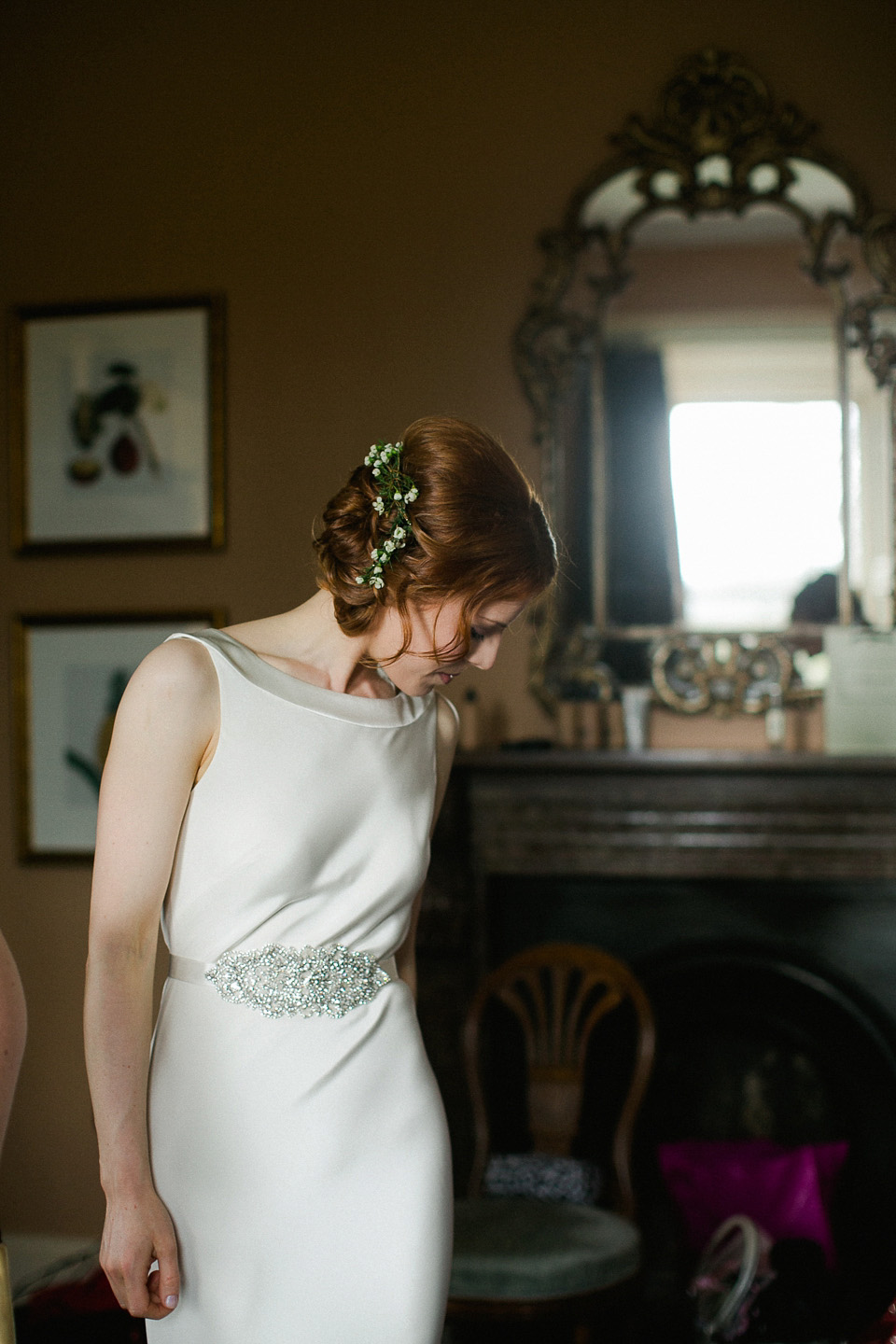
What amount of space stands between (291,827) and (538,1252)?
4.47 feet

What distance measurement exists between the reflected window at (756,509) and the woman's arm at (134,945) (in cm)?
220

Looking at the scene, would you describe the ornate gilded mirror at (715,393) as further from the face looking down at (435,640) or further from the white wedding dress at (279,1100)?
the white wedding dress at (279,1100)

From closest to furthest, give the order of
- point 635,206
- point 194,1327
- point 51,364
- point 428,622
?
point 194,1327 → point 428,622 → point 635,206 → point 51,364

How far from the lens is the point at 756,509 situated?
324cm

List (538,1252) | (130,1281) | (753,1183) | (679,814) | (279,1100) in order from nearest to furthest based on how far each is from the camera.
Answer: (130,1281)
(279,1100)
(538,1252)
(753,1183)
(679,814)

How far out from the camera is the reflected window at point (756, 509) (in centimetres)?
322

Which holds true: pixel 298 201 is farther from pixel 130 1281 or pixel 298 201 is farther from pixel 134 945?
pixel 130 1281

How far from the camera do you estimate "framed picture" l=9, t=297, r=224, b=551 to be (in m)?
3.53

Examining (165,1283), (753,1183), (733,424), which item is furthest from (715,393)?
(165,1283)

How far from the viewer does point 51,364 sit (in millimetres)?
3600

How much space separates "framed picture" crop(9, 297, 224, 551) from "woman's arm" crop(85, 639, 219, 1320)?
7.58 feet

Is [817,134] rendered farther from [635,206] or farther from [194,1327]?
[194,1327]

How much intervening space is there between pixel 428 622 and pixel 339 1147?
0.59 meters

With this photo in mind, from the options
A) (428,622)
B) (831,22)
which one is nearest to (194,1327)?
(428,622)
